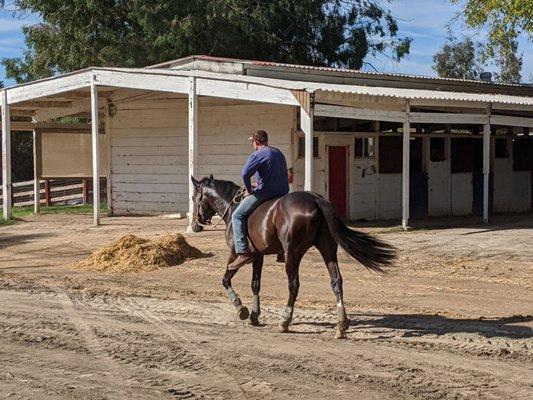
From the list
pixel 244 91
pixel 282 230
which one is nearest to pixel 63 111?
pixel 244 91

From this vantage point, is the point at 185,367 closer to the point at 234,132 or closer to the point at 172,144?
the point at 234,132

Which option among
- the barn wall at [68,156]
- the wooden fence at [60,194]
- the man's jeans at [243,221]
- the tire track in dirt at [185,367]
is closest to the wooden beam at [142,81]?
the barn wall at [68,156]

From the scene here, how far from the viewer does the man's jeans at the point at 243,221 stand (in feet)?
29.3

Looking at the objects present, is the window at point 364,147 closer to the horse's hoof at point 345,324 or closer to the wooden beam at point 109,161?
the wooden beam at point 109,161

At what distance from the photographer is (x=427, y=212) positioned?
896 inches

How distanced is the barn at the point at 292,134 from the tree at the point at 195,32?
6.85m

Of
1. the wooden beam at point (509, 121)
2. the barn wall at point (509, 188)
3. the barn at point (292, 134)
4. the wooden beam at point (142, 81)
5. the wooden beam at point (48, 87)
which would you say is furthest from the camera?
the barn wall at point (509, 188)

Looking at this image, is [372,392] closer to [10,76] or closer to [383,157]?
[383,157]

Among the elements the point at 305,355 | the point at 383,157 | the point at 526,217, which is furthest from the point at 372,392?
the point at 526,217

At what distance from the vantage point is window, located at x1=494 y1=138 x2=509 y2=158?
24672 millimetres

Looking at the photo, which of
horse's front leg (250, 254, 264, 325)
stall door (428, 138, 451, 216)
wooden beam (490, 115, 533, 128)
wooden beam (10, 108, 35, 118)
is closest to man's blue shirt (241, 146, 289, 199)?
horse's front leg (250, 254, 264, 325)

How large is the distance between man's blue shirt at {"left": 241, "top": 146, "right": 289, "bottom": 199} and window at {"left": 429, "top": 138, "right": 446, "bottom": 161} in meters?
14.7

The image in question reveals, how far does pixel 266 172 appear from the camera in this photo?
29.1ft

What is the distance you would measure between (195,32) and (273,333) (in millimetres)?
24108
